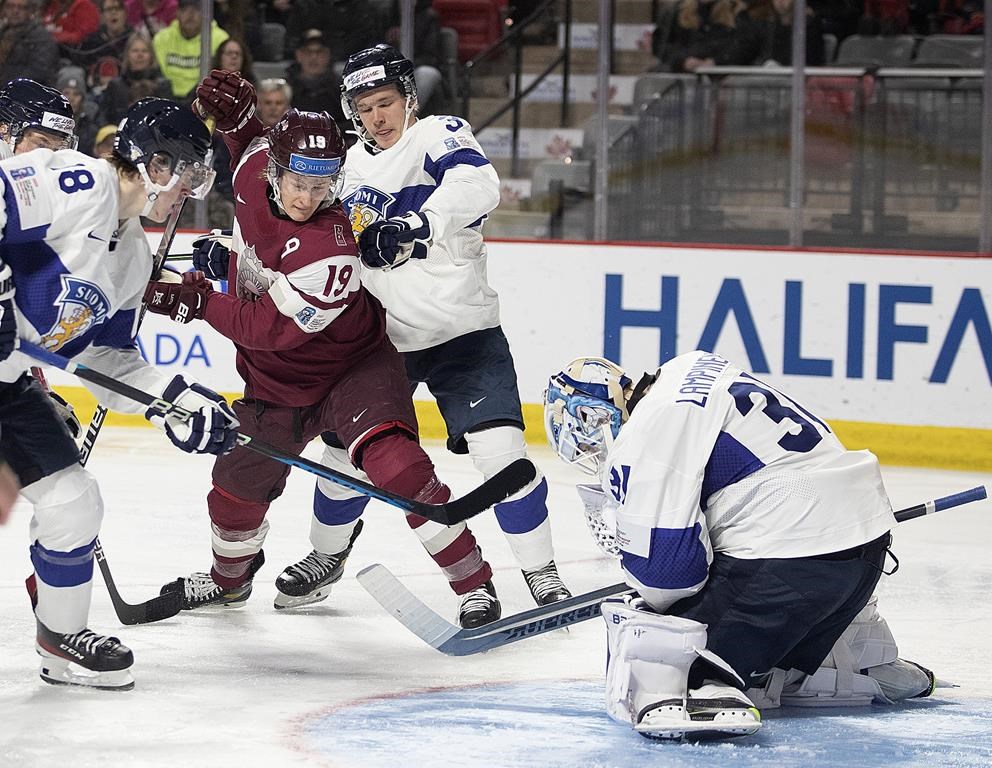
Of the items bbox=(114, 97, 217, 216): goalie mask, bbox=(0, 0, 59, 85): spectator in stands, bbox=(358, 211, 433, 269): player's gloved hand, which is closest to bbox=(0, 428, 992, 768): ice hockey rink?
bbox=(358, 211, 433, 269): player's gloved hand

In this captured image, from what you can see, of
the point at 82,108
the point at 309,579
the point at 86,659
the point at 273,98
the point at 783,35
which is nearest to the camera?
the point at 86,659

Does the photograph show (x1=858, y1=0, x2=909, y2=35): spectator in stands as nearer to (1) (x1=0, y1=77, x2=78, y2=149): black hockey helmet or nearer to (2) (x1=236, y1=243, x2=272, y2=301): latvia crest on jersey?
(1) (x1=0, y1=77, x2=78, y2=149): black hockey helmet

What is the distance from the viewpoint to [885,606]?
3855mm

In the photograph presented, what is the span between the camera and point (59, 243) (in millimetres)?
2840

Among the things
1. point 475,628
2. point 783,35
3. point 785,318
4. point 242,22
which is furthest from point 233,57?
point 475,628

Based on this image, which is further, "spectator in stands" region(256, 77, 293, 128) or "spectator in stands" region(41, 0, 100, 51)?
"spectator in stands" region(41, 0, 100, 51)

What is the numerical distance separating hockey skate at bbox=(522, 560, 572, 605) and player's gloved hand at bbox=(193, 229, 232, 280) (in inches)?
38.0

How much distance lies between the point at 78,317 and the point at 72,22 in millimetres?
3907

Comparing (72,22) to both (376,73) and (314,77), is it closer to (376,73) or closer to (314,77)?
(314,77)

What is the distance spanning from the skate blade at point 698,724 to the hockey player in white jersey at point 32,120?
7.72ft

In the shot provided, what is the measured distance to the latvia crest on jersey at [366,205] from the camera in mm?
3822

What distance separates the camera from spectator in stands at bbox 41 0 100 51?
6.46 m

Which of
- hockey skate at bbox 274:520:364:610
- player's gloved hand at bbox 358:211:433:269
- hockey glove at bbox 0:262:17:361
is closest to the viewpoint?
hockey glove at bbox 0:262:17:361

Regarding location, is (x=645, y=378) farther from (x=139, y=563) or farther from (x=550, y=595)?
(x=139, y=563)
